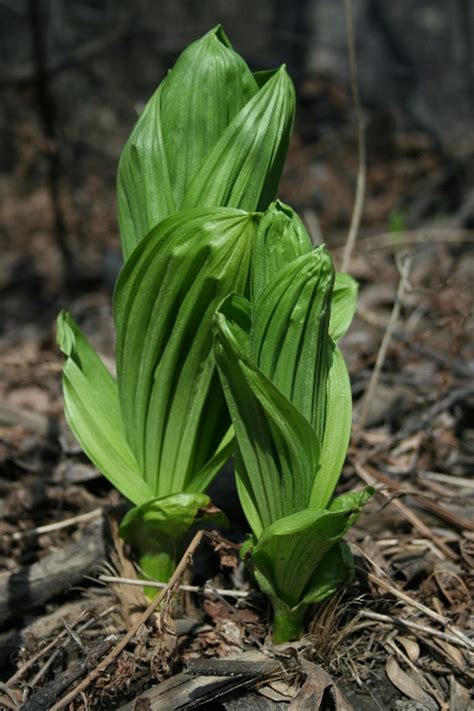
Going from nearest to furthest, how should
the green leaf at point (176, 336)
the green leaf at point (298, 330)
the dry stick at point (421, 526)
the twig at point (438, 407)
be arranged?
the green leaf at point (298, 330)
the green leaf at point (176, 336)
the dry stick at point (421, 526)
the twig at point (438, 407)

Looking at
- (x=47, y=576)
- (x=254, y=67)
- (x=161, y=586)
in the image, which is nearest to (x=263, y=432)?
(x=161, y=586)

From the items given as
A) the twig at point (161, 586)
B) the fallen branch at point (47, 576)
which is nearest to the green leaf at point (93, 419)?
the twig at point (161, 586)

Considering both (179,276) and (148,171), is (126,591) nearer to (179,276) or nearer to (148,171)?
(179,276)

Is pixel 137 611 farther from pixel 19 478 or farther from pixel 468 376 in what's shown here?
pixel 468 376

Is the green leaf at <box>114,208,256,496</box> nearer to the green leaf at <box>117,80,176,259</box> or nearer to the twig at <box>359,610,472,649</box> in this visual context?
the green leaf at <box>117,80,176,259</box>

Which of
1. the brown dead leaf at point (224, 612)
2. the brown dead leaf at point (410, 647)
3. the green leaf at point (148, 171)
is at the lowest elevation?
the brown dead leaf at point (410, 647)

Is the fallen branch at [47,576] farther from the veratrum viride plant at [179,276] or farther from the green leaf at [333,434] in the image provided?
the green leaf at [333,434]

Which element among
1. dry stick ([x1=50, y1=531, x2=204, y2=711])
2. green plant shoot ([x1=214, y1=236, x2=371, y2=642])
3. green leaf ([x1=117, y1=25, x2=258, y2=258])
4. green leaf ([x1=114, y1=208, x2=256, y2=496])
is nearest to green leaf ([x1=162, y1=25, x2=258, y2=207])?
green leaf ([x1=117, y1=25, x2=258, y2=258])
